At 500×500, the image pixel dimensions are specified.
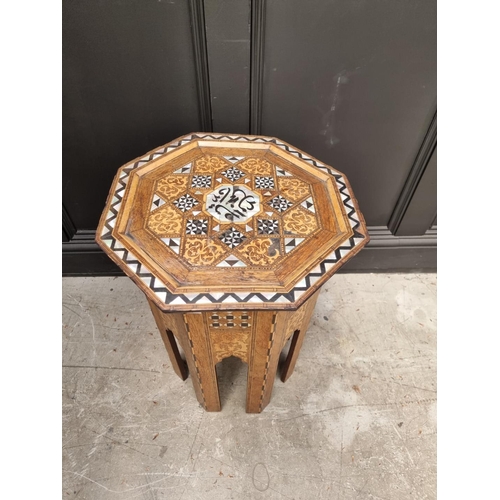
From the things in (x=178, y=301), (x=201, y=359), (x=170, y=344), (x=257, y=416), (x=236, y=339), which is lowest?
(x=257, y=416)

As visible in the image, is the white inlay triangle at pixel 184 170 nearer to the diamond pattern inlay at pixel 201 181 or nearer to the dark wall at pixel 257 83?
the diamond pattern inlay at pixel 201 181

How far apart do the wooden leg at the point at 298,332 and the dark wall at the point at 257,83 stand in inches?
31.6

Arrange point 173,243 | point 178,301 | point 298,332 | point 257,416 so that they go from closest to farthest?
point 178,301
point 173,243
point 298,332
point 257,416

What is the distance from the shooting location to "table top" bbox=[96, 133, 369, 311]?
1.04 m

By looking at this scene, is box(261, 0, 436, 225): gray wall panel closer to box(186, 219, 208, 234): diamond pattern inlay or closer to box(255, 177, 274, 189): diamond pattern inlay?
box(255, 177, 274, 189): diamond pattern inlay

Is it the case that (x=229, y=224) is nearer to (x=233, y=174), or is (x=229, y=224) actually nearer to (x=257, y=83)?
(x=233, y=174)

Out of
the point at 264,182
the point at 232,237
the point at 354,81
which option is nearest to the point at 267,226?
the point at 232,237

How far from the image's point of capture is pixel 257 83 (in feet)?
4.95

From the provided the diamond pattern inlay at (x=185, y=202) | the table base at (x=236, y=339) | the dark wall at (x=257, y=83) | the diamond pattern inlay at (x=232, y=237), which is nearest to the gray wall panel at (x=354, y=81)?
the dark wall at (x=257, y=83)

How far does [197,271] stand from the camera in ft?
3.52

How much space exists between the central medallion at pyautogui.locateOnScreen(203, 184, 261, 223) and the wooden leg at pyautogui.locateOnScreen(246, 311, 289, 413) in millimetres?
330

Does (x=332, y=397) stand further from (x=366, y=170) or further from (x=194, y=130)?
(x=194, y=130)

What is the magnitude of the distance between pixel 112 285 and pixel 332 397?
53.5 inches

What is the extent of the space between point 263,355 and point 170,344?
44 centimetres
